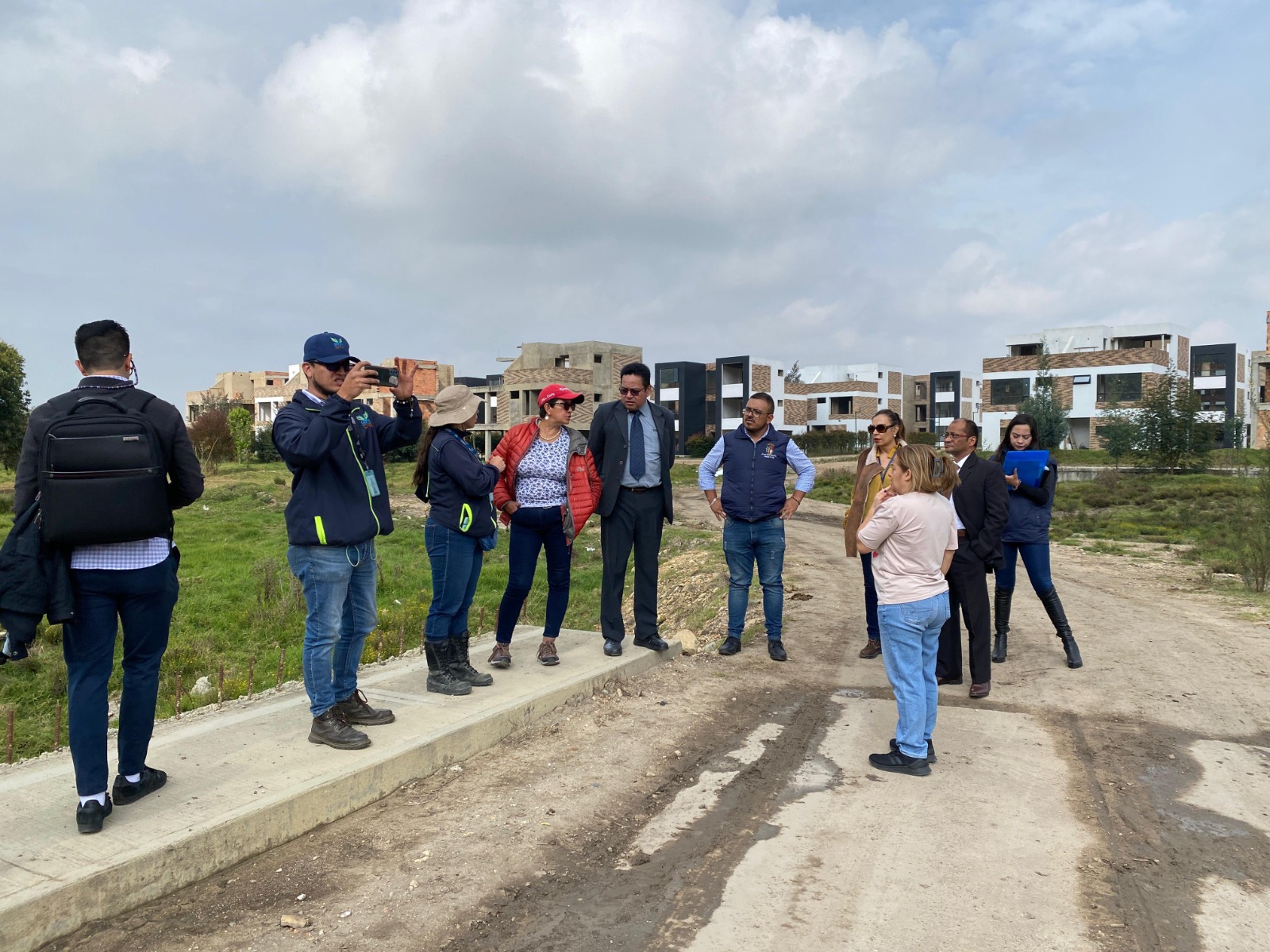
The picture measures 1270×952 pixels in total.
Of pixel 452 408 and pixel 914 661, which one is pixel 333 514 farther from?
pixel 914 661

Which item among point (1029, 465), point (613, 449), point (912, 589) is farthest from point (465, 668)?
point (1029, 465)

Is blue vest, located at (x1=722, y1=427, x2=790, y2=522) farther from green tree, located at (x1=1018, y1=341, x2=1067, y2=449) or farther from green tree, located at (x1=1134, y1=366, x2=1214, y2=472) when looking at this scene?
green tree, located at (x1=1018, y1=341, x2=1067, y2=449)

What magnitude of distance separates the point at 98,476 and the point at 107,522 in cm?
18

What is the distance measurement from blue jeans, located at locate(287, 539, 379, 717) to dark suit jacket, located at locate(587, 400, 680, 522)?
7.66ft

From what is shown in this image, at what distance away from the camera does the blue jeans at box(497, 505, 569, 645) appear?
19.7ft

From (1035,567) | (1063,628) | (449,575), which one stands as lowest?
(1063,628)

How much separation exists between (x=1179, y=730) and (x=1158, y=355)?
70.4 m

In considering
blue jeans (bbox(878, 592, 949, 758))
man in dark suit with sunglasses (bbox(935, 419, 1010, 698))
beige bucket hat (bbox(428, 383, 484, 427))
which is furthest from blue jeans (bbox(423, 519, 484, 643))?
man in dark suit with sunglasses (bbox(935, 419, 1010, 698))

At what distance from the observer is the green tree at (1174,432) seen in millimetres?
39562

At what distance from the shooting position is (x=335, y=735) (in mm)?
4465

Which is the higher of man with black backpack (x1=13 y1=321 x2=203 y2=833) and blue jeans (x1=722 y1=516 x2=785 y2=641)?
man with black backpack (x1=13 y1=321 x2=203 y2=833)

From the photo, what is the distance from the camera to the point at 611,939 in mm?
3053

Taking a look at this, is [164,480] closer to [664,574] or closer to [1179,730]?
[1179,730]

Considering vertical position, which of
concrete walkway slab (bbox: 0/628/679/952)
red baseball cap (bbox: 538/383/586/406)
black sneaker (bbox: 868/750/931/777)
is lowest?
black sneaker (bbox: 868/750/931/777)
